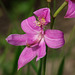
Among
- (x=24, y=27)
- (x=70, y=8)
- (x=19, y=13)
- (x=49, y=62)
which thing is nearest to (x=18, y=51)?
(x=24, y=27)

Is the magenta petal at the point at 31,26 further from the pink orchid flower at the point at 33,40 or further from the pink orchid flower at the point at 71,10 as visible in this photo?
the pink orchid flower at the point at 71,10

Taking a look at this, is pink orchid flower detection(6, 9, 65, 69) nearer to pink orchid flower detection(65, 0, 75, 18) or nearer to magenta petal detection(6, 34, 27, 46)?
magenta petal detection(6, 34, 27, 46)

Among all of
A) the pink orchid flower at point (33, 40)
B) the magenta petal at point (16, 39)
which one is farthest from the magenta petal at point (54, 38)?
the magenta petal at point (16, 39)

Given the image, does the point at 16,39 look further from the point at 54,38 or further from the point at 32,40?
the point at 54,38

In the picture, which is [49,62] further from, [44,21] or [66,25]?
[44,21]

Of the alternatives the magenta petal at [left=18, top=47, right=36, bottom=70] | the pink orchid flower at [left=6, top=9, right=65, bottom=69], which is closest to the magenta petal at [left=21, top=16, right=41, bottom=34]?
the pink orchid flower at [left=6, top=9, right=65, bottom=69]

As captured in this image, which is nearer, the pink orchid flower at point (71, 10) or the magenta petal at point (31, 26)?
the pink orchid flower at point (71, 10)

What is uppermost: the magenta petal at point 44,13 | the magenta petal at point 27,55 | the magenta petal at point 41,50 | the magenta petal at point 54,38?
the magenta petal at point 44,13
